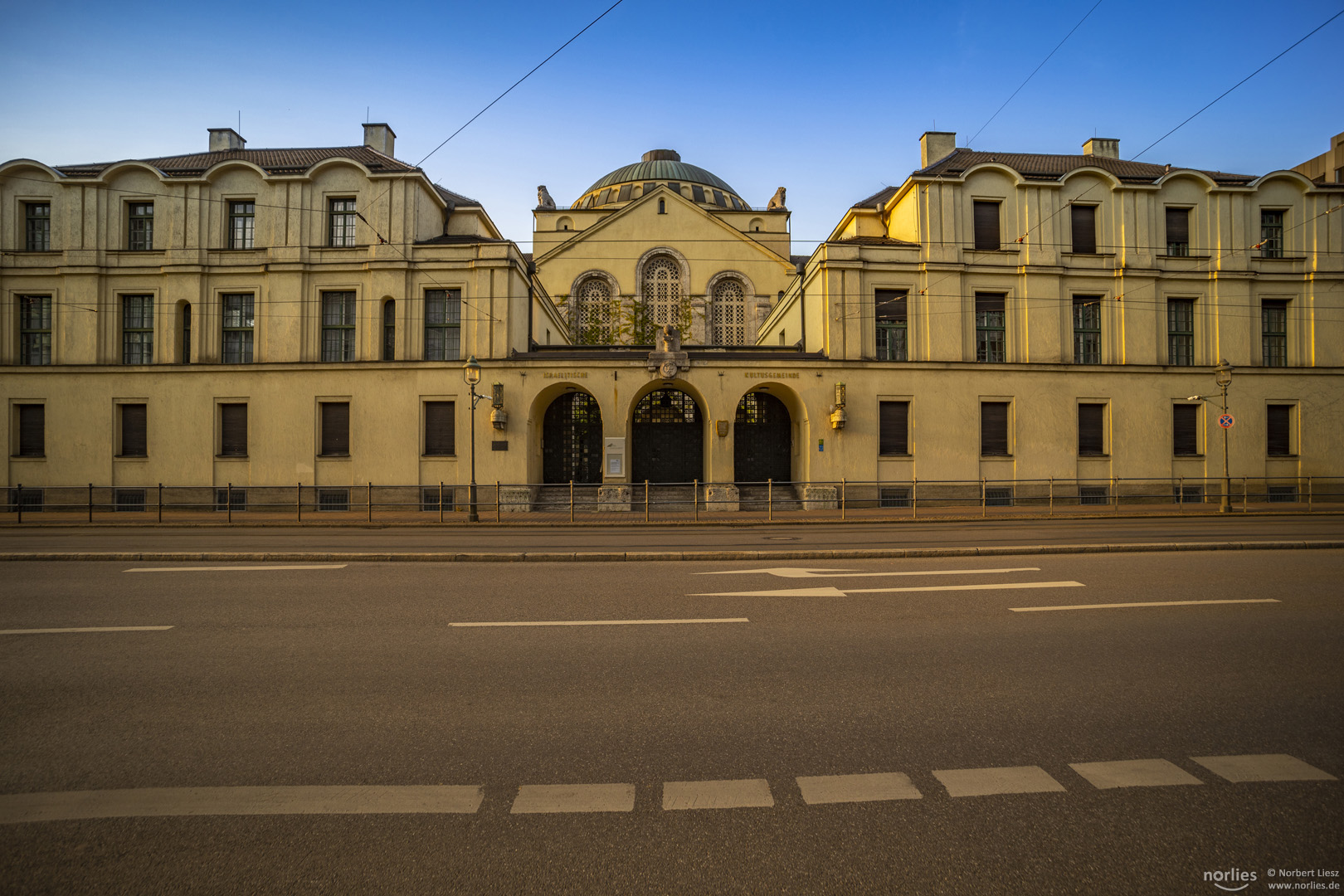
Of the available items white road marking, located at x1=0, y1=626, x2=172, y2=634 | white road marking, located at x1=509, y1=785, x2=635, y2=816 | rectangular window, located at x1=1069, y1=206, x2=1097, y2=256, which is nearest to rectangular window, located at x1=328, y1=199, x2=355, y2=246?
white road marking, located at x1=0, y1=626, x2=172, y2=634

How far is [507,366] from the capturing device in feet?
78.2

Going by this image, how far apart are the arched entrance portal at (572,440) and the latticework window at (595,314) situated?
12.9 meters

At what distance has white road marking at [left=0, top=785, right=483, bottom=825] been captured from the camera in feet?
9.73

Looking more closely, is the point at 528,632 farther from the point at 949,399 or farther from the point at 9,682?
the point at 949,399

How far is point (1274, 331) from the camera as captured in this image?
26672mm

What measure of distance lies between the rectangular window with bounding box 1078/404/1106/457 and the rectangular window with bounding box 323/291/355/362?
95.0 feet

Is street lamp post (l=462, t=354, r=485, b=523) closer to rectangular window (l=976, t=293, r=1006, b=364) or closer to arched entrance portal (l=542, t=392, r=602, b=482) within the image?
arched entrance portal (l=542, t=392, r=602, b=482)

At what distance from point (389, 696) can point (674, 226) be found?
129 ft

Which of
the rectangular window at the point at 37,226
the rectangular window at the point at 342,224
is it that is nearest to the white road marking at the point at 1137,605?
the rectangular window at the point at 342,224

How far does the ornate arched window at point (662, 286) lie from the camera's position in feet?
134

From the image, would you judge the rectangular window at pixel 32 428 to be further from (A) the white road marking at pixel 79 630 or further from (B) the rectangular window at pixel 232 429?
(A) the white road marking at pixel 79 630

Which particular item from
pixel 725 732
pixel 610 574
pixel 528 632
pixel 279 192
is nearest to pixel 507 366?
pixel 279 192

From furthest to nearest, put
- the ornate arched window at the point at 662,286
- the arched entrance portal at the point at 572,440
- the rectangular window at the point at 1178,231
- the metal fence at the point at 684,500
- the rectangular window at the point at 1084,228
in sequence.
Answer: the ornate arched window at the point at 662,286 < the arched entrance portal at the point at 572,440 < the rectangular window at the point at 1178,231 < the rectangular window at the point at 1084,228 < the metal fence at the point at 684,500

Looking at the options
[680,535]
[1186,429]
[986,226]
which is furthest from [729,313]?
[680,535]
